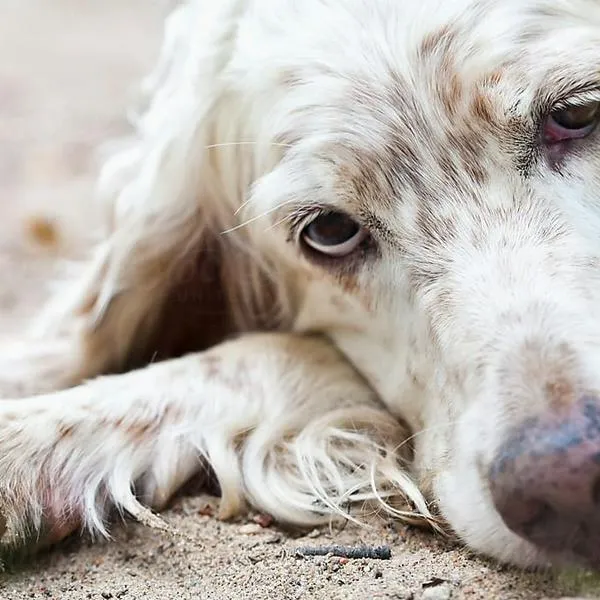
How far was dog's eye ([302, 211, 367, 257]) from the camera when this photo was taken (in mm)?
2385

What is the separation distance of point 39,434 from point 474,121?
3.52 feet

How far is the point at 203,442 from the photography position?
2463 mm

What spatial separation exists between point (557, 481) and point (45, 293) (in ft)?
8.27

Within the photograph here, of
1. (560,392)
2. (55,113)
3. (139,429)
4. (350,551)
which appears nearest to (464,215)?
(560,392)

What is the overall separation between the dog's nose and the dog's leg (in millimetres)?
474

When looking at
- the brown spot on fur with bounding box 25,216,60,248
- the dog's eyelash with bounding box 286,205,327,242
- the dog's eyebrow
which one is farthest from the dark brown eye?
the brown spot on fur with bounding box 25,216,60,248

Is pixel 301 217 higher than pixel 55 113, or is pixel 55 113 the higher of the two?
pixel 55 113

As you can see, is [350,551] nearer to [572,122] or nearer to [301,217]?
[301,217]

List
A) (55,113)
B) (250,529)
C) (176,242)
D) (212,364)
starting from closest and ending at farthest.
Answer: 1. (250,529)
2. (212,364)
3. (176,242)
4. (55,113)

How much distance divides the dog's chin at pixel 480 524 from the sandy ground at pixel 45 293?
1.1 inches

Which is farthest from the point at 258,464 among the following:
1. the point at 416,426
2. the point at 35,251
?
the point at 35,251

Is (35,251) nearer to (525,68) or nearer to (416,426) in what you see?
(416,426)

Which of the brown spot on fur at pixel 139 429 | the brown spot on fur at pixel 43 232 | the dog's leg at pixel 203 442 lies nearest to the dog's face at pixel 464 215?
the dog's leg at pixel 203 442

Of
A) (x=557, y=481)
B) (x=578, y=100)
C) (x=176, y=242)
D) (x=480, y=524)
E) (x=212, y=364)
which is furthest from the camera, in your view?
(x=176, y=242)
